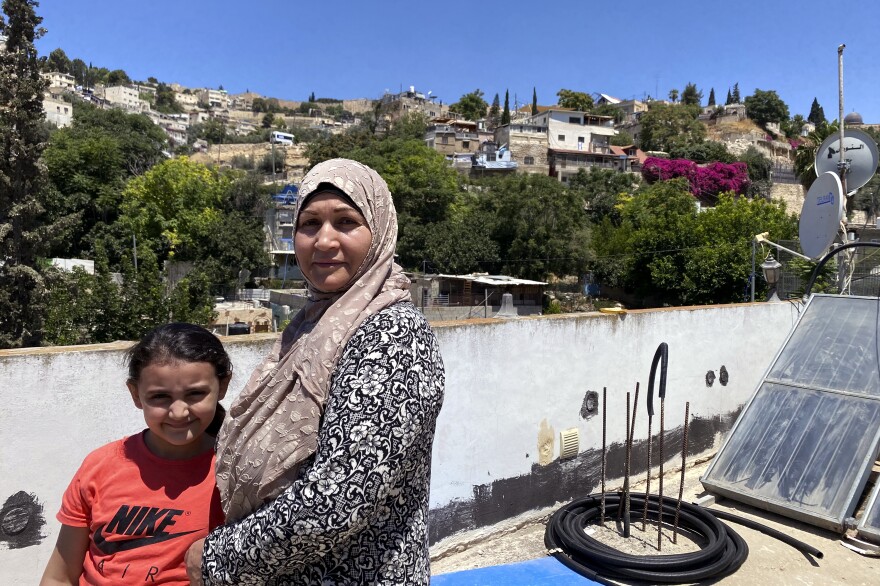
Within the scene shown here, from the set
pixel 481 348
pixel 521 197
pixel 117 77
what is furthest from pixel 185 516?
pixel 117 77

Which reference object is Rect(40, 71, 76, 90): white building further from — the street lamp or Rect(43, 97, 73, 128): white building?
the street lamp

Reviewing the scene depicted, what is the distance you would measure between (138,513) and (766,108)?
7036cm

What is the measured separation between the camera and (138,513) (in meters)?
1.35

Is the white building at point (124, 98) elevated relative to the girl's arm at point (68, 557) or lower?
elevated

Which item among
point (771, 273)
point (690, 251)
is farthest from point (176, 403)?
point (690, 251)

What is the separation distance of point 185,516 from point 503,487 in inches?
110

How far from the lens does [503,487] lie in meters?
3.84

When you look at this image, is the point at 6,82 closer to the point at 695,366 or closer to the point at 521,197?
the point at 695,366

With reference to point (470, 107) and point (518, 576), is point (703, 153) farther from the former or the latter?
point (518, 576)

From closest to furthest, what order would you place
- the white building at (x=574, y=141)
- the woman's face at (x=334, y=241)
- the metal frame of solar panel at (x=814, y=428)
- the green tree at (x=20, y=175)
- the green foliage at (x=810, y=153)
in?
the woman's face at (x=334, y=241)
the metal frame of solar panel at (x=814, y=428)
the green tree at (x=20, y=175)
the green foliage at (x=810, y=153)
the white building at (x=574, y=141)

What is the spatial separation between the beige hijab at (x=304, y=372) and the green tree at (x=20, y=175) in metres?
13.4

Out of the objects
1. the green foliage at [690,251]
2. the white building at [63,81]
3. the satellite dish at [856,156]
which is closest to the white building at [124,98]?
the white building at [63,81]

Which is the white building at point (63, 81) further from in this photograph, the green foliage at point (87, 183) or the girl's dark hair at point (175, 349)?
the girl's dark hair at point (175, 349)

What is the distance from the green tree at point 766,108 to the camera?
194 ft
